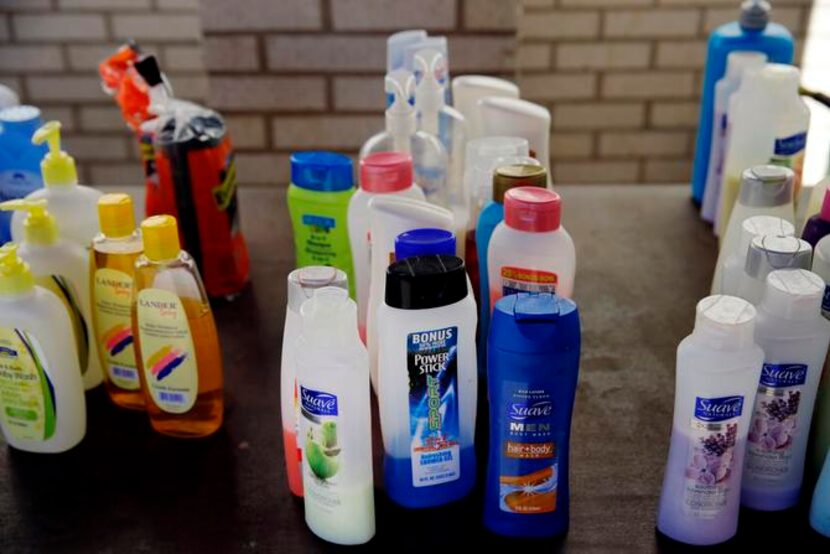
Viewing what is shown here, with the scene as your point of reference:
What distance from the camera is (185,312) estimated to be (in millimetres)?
857

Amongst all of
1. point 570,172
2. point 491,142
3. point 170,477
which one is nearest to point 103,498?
point 170,477

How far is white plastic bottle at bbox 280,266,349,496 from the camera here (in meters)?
0.77

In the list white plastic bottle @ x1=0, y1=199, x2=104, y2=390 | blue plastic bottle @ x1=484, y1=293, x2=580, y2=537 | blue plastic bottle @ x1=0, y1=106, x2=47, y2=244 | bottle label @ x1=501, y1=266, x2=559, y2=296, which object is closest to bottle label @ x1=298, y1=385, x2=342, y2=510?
blue plastic bottle @ x1=484, y1=293, x2=580, y2=537

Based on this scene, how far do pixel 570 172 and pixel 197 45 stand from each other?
3.41 ft

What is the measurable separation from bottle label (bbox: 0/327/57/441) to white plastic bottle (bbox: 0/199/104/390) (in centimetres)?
9

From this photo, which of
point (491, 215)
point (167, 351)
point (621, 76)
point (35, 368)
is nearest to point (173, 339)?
point (167, 351)

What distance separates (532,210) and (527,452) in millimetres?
226

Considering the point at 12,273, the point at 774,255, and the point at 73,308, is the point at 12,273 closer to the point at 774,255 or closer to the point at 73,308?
the point at 73,308

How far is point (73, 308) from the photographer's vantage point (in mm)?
947

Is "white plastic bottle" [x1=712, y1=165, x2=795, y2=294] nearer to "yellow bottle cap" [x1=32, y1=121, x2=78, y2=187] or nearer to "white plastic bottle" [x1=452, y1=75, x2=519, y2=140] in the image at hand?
"white plastic bottle" [x1=452, y1=75, x2=519, y2=140]

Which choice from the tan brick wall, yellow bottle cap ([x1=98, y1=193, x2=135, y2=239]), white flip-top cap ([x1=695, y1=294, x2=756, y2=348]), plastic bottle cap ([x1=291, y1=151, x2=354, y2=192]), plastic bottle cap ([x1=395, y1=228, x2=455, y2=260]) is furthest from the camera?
the tan brick wall

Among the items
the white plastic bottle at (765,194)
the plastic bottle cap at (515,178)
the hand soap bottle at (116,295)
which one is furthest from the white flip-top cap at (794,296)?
the hand soap bottle at (116,295)

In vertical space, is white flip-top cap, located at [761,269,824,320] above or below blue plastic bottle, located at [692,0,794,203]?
below

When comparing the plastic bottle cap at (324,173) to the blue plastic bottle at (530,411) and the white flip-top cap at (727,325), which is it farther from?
the white flip-top cap at (727,325)
